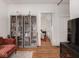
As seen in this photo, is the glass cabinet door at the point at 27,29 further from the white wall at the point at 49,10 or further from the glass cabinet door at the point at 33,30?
the white wall at the point at 49,10

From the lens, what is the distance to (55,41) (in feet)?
26.6

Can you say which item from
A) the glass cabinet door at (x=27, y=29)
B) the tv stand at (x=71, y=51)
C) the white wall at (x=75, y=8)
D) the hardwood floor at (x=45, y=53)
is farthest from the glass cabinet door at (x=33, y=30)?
the tv stand at (x=71, y=51)

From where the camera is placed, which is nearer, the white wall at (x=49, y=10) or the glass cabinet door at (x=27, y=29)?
the glass cabinet door at (x=27, y=29)

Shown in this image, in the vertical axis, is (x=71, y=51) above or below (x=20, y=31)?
below

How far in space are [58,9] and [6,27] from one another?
330 cm

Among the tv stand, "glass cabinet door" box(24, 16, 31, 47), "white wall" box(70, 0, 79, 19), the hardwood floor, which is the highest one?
"white wall" box(70, 0, 79, 19)

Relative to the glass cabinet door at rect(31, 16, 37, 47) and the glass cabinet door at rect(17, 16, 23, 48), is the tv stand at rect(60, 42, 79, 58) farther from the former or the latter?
the glass cabinet door at rect(17, 16, 23, 48)

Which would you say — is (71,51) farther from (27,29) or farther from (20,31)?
(20,31)

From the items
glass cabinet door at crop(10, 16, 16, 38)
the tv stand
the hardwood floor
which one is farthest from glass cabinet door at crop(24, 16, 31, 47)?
the tv stand

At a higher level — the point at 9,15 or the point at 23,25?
the point at 9,15

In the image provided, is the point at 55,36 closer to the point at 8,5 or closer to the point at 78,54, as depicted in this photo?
the point at 8,5

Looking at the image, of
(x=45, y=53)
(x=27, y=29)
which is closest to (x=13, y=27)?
(x=27, y=29)

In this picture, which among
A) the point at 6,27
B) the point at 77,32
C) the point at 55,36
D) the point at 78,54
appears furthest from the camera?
the point at 55,36

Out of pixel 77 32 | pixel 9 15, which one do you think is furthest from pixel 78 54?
pixel 9 15
